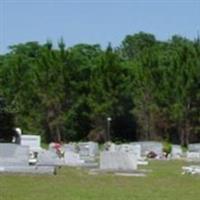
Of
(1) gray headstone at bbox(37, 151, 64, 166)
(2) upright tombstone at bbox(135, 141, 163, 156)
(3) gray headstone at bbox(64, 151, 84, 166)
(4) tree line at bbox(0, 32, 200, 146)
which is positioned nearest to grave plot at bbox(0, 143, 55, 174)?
(1) gray headstone at bbox(37, 151, 64, 166)

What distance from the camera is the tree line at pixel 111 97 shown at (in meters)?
65.2

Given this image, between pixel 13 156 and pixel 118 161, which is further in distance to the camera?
pixel 13 156

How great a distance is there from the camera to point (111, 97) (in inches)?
2591

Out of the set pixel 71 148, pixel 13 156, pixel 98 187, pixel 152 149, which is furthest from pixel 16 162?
pixel 152 149

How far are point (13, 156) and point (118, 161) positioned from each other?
12.5ft

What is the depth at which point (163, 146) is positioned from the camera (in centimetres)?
4456


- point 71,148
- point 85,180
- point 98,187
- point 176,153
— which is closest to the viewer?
point 98,187

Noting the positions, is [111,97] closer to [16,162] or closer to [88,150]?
[88,150]

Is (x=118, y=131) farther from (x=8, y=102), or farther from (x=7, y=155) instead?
(x=7, y=155)

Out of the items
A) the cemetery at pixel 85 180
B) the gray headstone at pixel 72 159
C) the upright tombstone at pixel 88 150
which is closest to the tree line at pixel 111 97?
the upright tombstone at pixel 88 150

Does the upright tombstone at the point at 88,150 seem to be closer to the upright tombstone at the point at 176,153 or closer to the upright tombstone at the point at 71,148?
the upright tombstone at the point at 71,148

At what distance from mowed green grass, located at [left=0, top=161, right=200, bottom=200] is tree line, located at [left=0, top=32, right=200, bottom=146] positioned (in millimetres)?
43079

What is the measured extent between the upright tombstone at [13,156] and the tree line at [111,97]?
38937 millimetres

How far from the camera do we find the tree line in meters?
65.2
